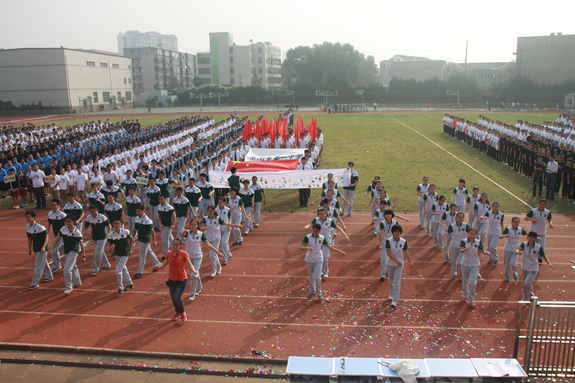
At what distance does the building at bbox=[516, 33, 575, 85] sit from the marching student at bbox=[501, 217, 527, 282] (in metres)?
79.0

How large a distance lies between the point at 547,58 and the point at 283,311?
85.4m

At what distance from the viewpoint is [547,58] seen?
2977 inches

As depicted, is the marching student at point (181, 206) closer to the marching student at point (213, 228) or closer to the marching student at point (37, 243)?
the marching student at point (213, 228)

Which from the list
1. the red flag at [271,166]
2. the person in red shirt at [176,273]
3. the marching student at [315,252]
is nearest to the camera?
the person in red shirt at [176,273]

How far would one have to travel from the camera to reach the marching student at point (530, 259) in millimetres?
9016

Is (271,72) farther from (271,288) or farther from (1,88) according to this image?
(271,288)

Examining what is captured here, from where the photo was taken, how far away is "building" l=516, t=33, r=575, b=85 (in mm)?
73438

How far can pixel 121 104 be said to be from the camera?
78.8 m

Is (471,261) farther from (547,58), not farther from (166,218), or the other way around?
(547,58)

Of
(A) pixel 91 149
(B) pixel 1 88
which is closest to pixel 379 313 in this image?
(A) pixel 91 149

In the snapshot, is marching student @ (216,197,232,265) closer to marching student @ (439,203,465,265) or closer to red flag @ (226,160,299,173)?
marching student @ (439,203,465,265)

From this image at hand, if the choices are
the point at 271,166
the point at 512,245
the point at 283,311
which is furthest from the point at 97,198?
the point at 512,245

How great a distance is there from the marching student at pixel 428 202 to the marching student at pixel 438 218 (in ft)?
2.14

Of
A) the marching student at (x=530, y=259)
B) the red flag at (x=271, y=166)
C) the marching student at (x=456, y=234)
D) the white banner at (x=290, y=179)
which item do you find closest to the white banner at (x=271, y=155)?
the red flag at (x=271, y=166)
